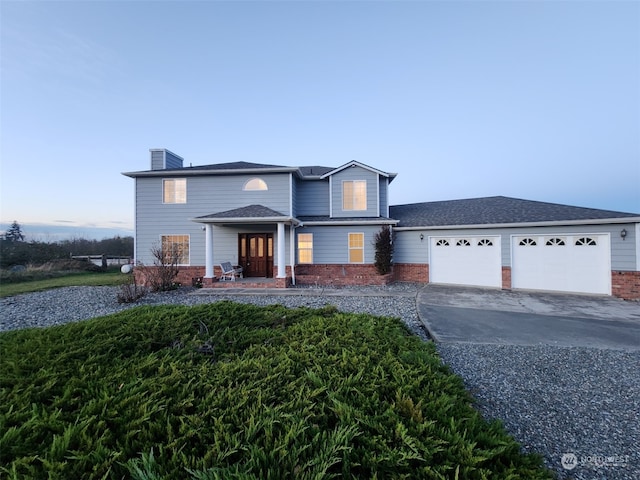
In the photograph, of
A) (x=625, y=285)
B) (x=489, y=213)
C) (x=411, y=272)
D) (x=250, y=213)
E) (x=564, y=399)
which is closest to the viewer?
(x=564, y=399)

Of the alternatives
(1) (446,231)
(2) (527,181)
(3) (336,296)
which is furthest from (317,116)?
(2) (527,181)

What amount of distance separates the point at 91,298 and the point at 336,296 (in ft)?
28.2

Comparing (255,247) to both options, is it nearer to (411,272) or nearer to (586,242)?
(411,272)

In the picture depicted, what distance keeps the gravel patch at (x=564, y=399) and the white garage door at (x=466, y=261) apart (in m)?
6.94

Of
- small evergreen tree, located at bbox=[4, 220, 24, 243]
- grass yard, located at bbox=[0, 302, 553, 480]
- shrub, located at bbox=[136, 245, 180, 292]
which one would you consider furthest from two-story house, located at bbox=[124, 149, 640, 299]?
small evergreen tree, located at bbox=[4, 220, 24, 243]

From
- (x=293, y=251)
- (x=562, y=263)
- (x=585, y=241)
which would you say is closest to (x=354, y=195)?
(x=293, y=251)

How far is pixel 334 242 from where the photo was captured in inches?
508

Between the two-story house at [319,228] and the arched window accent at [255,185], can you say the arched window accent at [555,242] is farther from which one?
the arched window accent at [255,185]

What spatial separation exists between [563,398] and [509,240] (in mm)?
9419

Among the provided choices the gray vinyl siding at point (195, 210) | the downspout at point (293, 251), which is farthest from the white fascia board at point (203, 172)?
the downspout at point (293, 251)

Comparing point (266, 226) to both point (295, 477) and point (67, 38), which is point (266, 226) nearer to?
point (67, 38)

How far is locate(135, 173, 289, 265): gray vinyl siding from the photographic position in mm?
12539

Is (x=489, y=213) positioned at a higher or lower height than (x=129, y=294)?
higher

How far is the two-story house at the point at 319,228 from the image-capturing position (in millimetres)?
11016
